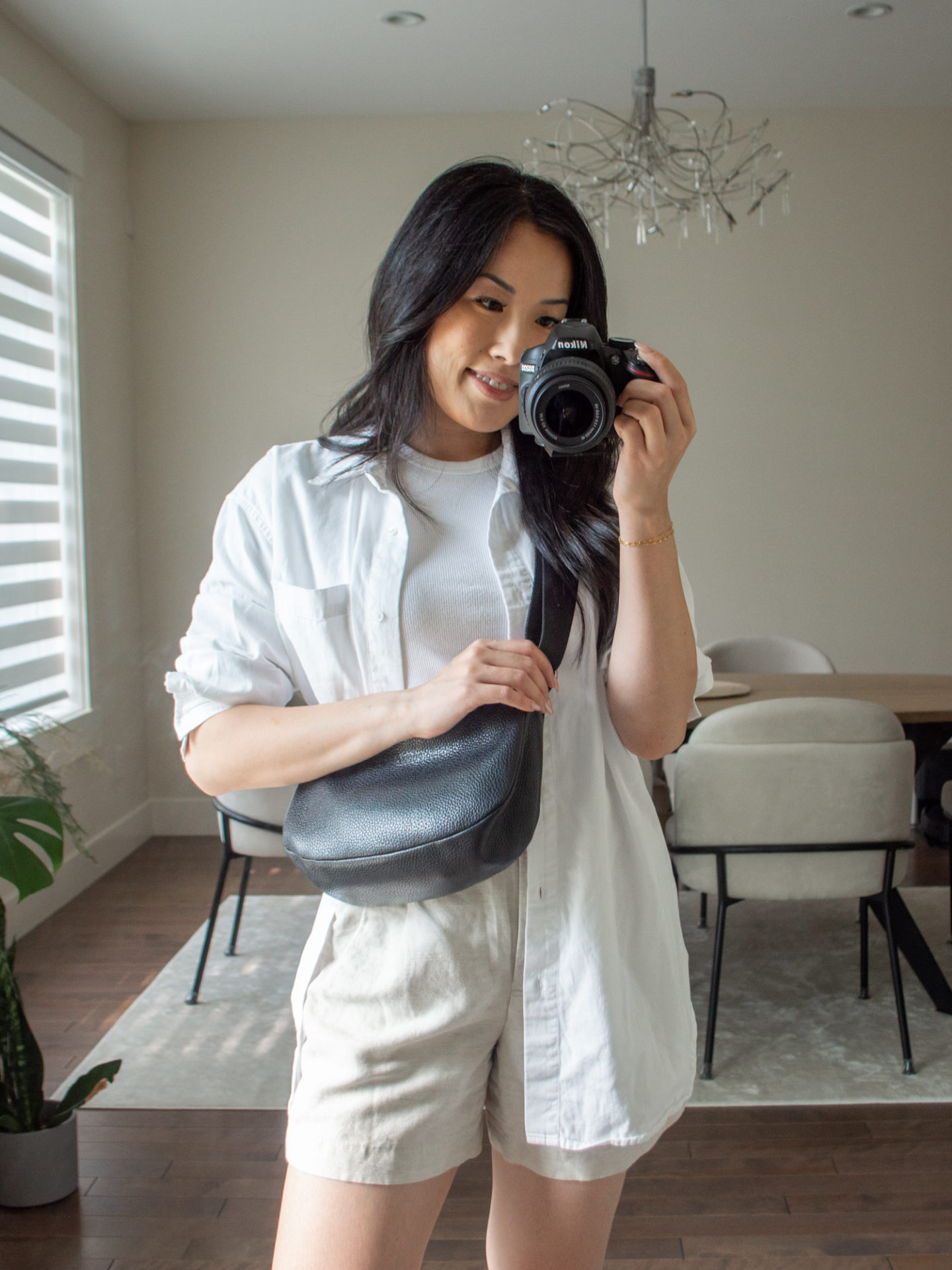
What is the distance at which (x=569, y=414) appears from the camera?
Answer: 0.78 meters

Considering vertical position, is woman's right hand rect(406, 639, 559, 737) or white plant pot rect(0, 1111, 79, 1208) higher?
woman's right hand rect(406, 639, 559, 737)

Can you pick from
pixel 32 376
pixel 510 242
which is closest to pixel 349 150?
pixel 32 376

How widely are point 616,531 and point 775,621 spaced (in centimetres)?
218

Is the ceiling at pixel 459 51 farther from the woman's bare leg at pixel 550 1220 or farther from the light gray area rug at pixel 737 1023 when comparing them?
the woman's bare leg at pixel 550 1220

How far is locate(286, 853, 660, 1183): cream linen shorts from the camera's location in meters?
0.77

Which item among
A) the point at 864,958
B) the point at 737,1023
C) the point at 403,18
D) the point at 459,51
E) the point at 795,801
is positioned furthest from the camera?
the point at 459,51

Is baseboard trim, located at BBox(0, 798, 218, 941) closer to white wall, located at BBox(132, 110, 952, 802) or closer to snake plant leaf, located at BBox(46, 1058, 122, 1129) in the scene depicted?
white wall, located at BBox(132, 110, 952, 802)

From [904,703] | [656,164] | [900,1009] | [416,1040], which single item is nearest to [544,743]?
[416,1040]

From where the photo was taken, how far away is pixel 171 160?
273cm

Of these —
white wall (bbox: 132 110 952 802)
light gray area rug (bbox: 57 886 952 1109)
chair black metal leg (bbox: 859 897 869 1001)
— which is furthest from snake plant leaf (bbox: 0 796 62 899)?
chair black metal leg (bbox: 859 897 869 1001)

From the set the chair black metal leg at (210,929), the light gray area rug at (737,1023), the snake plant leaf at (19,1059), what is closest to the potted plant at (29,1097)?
the snake plant leaf at (19,1059)

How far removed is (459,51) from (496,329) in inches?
89.8

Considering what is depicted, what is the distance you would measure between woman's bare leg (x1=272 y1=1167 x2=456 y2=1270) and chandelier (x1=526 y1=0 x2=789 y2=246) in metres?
2.13

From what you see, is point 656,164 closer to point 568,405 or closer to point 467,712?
point 568,405
